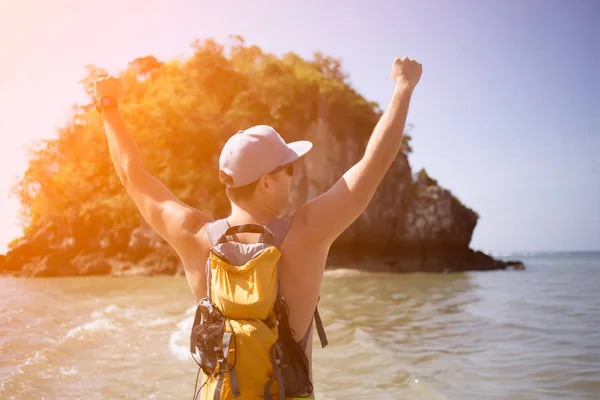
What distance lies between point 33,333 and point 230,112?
20.6 metres

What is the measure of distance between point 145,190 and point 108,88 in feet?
1.43

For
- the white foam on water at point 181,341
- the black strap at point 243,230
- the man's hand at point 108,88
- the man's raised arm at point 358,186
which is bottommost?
the white foam on water at point 181,341

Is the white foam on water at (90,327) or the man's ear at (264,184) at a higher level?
the man's ear at (264,184)

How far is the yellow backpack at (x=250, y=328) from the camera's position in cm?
172

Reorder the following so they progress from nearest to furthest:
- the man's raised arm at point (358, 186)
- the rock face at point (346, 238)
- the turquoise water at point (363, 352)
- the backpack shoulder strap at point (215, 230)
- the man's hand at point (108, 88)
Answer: the man's raised arm at point (358, 186), the backpack shoulder strap at point (215, 230), the man's hand at point (108, 88), the turquoise water at point (363, 352), the rock face at point (346, 238)

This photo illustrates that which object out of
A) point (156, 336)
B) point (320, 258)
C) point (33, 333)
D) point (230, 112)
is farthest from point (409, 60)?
point (230, 112)

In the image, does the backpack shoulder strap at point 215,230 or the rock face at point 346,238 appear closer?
the backpack shoulder strap at point 215,230

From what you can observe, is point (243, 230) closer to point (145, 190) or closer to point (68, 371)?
point (145, 190)

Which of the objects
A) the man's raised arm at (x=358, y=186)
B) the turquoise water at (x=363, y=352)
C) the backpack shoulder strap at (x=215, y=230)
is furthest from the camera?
the turquoise water at (x=363, y=352)

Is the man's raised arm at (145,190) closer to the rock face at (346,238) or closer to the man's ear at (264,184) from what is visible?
the man's ear at (264,184)

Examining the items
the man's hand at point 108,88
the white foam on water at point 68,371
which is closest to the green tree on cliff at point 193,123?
the white foam on water at point 68,371

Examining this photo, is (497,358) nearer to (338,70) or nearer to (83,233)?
(338,70)

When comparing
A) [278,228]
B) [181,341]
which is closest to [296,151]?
[278,228]

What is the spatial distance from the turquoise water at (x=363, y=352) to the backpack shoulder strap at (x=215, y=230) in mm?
3355
